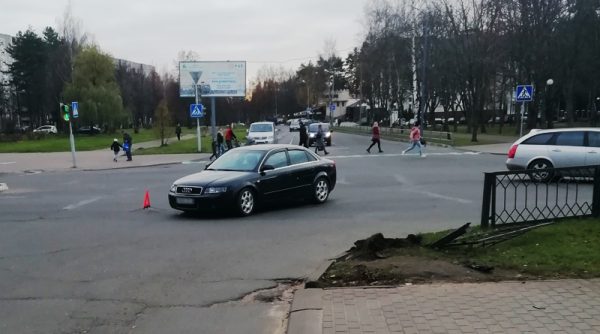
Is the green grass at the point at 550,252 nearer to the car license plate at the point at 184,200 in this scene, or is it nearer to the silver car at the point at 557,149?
the car license plate at the point at 184,200

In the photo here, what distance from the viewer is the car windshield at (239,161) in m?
11.7

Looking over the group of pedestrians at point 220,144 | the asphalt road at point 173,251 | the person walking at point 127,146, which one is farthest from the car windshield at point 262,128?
the asphalt road at point 173,251

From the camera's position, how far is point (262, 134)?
35250mm

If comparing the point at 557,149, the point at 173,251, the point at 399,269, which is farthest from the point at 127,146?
the point at 399,269

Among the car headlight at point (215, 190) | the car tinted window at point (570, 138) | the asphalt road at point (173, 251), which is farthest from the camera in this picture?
the car tinted window at point (570, 138)

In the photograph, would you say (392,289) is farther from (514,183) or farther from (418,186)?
(418,186)

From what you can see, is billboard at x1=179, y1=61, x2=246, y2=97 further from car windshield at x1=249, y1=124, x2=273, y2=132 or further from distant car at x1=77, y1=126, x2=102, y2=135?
distant car at x1=77, y1=126, x2=102, y2=135

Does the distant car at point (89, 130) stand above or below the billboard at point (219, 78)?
below

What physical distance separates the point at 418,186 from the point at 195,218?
22.6 feet

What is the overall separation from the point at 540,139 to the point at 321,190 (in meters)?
7.24

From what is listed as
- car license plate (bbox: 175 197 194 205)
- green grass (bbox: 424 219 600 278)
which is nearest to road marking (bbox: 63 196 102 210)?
car license plate (bbox: 175 197 194 205)

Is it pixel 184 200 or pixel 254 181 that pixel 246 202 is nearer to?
pixel 254 181

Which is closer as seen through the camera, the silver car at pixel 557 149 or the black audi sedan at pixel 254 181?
the black audi sedan at pixel 254 181

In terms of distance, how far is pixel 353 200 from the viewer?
1305 centimetres
